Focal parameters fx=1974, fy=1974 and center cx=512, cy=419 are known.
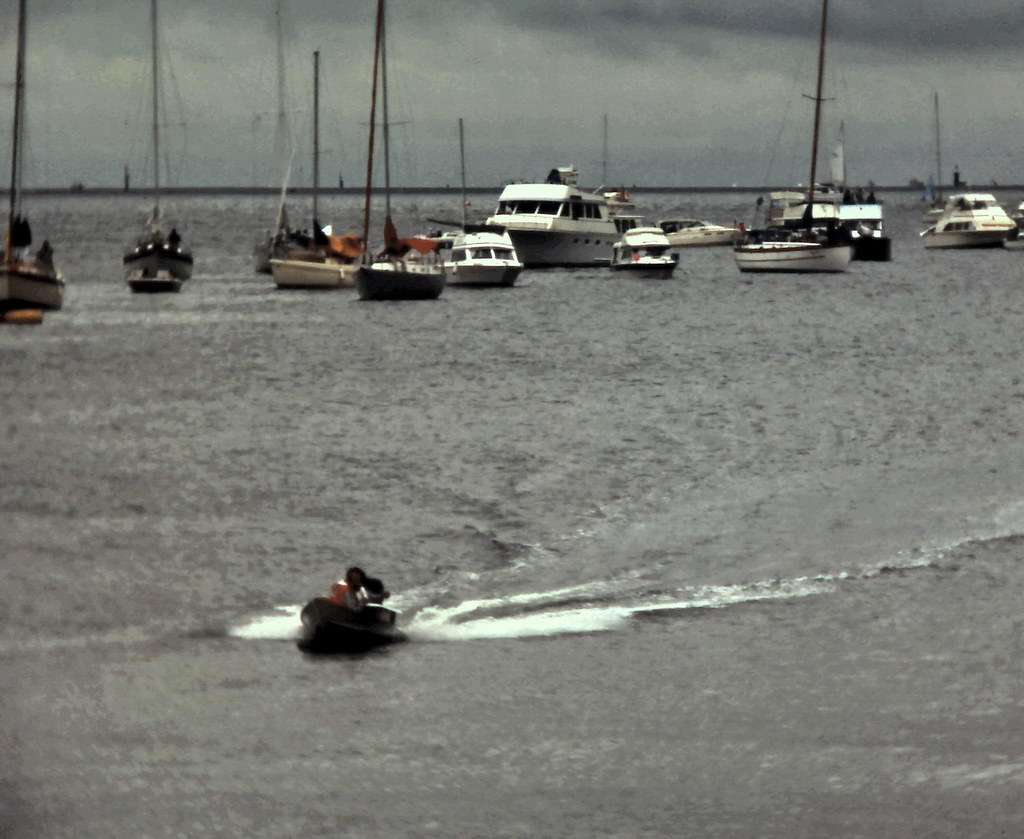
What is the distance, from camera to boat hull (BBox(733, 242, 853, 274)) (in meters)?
123

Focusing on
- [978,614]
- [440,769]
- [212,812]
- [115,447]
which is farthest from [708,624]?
[115,447]

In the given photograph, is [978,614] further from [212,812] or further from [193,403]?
[193,403]

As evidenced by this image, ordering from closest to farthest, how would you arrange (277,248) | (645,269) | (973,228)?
(277,248)
(645,269)
(973,228)

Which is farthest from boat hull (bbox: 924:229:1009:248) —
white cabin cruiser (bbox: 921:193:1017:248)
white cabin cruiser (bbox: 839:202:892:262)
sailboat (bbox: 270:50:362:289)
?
sailboat (bbox: 270:50:362:289)

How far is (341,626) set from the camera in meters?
28.9

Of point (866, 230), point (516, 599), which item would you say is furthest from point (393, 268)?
point (866, 230)

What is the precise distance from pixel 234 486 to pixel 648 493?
9.47 meters

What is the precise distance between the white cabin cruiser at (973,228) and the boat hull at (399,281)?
86.7 meters

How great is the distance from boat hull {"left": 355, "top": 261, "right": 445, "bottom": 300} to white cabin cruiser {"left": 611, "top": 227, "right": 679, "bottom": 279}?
3318cm

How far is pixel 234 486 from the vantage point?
148 ft

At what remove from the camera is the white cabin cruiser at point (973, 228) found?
6767 inches

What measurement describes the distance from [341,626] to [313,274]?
8113cm

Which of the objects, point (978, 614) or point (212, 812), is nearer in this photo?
point (212, 812)

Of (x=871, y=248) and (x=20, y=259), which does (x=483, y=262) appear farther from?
(x=871, y=248)
